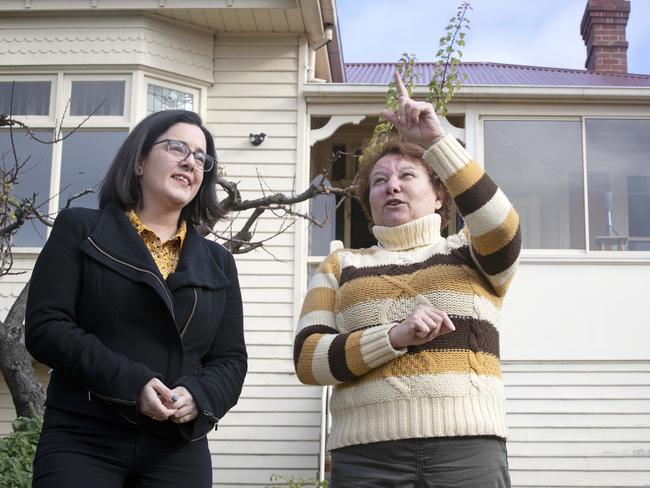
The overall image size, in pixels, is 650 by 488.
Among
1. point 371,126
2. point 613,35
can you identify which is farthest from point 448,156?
point 613,35

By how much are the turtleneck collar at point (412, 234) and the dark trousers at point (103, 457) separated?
0.82m

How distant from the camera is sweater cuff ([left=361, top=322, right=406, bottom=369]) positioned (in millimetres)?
2072

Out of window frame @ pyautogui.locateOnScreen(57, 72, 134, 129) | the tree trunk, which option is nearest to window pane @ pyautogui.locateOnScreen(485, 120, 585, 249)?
window frame @ pyautogui.locateOnScreen(57, 72, 134, 129)

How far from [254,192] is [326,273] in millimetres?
5622

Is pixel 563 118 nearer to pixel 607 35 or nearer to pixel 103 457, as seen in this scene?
pixel 607 35

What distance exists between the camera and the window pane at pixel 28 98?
7961 mm

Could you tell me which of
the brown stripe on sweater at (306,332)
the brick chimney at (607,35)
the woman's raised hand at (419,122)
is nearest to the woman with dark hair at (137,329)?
the brown stripe on sweater at (306,332)

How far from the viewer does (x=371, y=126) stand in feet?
31.8

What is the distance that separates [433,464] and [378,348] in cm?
32

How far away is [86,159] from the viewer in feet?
25.7

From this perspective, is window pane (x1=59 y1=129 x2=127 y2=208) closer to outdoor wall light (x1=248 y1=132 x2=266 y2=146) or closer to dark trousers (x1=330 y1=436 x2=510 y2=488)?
outdoor wall light (x1=248 y1=132 x2=266 y2=146)

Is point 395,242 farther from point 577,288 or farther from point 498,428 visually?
point 577,288

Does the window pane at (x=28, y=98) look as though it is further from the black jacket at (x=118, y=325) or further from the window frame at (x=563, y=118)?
the black jacket at (x=118, y=325)

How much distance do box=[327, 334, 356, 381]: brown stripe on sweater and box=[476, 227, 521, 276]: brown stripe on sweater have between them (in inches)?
16.4
